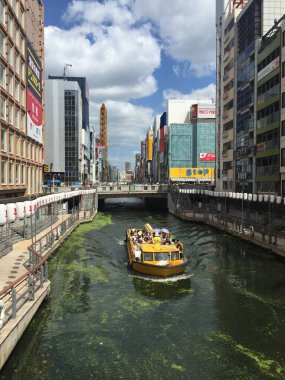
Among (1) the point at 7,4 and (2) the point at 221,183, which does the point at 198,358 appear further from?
(2) the point at 221,183

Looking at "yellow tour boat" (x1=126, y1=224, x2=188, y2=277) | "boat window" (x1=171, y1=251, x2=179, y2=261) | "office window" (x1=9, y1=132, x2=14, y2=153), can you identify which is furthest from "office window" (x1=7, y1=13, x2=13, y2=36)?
"boat window" (x1=171, y1=251, x2=179, y2=261)

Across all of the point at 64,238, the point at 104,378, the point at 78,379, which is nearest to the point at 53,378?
the point at 78,379

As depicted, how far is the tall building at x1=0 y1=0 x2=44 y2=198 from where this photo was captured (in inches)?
1646

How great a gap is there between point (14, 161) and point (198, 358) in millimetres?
37502

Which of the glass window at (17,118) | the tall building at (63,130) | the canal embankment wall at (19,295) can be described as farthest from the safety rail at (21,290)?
the tall building at (63,130)

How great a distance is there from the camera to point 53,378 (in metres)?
14.1

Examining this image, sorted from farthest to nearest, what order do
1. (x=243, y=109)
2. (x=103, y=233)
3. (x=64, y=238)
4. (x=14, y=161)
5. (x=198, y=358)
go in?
(x=243, y=109) → (x=103, y=233) → (x=14, y=161) → (x=64, y=238) → (x=198, y=358)

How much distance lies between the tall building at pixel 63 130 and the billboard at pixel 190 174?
39430mm

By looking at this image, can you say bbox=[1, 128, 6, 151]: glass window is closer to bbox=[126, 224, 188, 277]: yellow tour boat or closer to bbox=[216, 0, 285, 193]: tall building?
bbox=[126, 224, 188, 277]: yellow tour boat

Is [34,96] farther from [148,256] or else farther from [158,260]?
[158,260]

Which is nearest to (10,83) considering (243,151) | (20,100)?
(20,100)

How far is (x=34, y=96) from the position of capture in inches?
2242

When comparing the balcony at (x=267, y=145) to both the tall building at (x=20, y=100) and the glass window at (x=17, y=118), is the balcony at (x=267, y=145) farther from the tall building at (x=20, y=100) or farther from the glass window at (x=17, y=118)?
the glass window at (x=17, y=118)

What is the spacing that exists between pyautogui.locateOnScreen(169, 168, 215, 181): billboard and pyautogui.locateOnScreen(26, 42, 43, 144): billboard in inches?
3304
